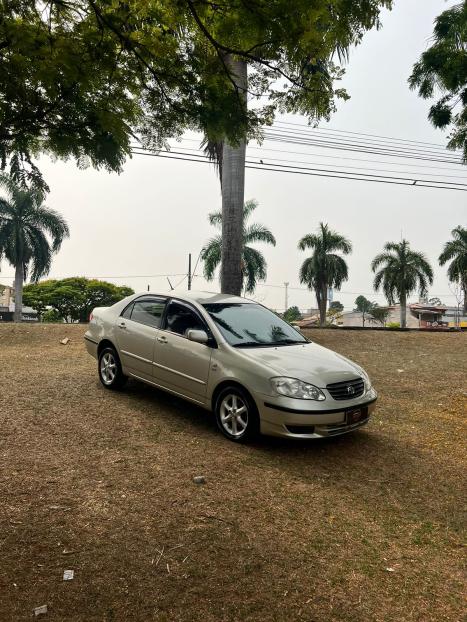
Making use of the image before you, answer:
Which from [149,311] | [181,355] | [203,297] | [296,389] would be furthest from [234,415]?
[149,311]

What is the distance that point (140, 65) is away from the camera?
4.18m

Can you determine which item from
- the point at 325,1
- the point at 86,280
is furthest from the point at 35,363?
the point at 86,280

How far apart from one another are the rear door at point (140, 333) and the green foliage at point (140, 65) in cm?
235

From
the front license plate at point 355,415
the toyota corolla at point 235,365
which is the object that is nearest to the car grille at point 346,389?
the toyota corolla at point 235,365

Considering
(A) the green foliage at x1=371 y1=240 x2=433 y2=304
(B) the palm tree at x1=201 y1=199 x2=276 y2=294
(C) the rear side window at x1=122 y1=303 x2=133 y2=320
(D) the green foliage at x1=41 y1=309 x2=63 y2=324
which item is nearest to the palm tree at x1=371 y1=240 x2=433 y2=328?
(A) the green foliage at x1=371 y1=240 x2=433 y2=304

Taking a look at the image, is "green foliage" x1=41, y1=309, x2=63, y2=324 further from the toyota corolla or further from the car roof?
the car roof

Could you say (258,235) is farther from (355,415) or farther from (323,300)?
(355,415)

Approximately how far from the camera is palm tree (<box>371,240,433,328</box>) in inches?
1785

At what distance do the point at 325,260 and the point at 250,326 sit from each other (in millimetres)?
40212

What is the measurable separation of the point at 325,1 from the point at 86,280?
38840 millimetres

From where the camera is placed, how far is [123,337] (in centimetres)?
642

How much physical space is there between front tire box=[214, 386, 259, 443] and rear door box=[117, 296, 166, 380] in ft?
4.27

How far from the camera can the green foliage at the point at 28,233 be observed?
38.8 meters

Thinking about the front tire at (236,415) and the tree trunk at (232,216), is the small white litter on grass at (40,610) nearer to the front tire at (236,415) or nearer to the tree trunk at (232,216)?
the front tire at (236,415)
